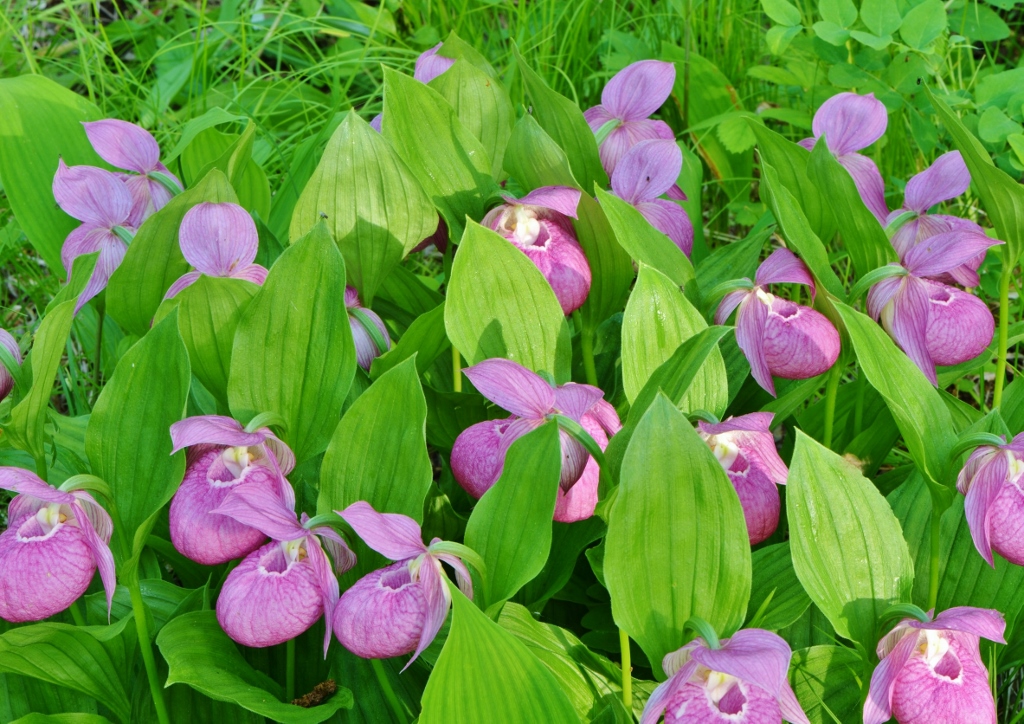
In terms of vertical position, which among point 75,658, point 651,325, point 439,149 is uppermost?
point 439,149

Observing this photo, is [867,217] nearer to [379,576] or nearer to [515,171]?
[515,171]

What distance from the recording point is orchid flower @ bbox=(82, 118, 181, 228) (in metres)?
1.46

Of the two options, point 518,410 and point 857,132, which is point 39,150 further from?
point 857,132

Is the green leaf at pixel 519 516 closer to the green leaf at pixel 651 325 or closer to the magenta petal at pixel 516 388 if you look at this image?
the magenta petal at pixel 516 388

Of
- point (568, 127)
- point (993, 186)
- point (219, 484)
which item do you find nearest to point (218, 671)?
point (219, 484)

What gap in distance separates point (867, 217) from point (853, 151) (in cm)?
22

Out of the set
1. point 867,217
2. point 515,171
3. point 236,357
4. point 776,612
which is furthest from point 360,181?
point 776,612

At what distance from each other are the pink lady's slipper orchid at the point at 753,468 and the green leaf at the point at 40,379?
768mm

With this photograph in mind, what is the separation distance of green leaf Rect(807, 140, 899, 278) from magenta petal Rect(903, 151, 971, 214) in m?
0.08

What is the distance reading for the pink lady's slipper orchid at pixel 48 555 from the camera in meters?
1.03

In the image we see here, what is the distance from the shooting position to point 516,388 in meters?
1.03

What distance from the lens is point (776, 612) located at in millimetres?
1127

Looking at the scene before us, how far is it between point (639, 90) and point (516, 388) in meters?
0.68

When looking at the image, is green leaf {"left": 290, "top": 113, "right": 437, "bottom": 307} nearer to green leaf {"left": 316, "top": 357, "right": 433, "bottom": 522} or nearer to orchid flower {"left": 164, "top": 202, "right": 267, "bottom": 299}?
orchid flower {"left": 164, "top": 202, "right": 267, "bottom": 299}
